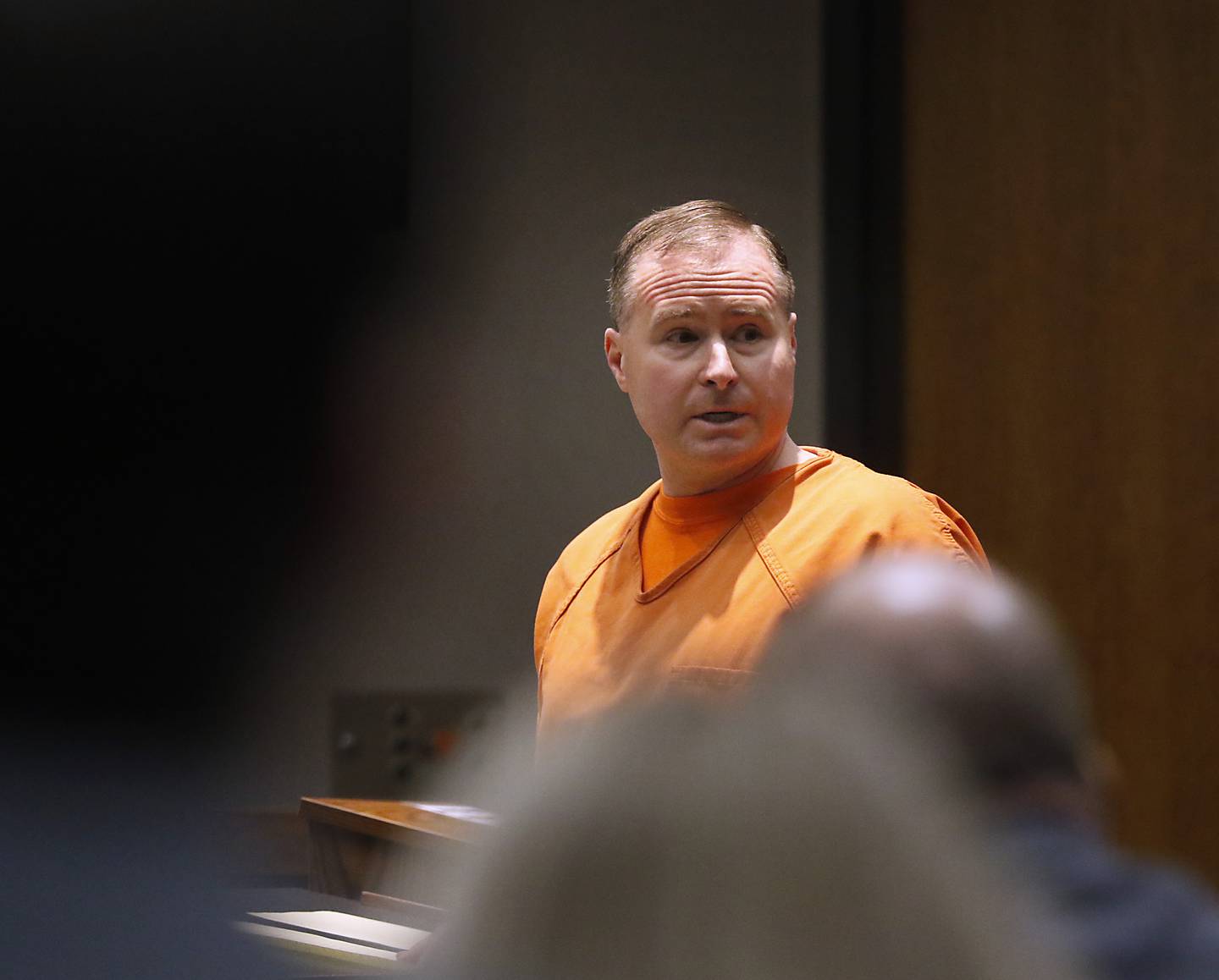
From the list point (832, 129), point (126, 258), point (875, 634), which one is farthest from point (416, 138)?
point (875, 634)

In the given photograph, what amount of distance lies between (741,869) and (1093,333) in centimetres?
244

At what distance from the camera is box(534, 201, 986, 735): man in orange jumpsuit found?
1662 mm

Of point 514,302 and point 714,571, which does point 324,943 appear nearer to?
point 714,571

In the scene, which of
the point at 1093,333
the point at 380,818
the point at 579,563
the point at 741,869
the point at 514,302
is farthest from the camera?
the point at 514,302

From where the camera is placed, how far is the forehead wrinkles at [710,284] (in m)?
1.81

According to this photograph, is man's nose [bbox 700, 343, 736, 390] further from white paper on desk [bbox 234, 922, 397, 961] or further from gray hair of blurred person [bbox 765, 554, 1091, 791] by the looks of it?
gray hair of blurred person [bbox 765, 554, 1091, 791]

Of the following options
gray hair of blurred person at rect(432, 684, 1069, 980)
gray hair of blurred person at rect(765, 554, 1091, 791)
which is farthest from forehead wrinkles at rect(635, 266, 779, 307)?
gray hair of blurred person at rect(432, 684, 1069, 980)

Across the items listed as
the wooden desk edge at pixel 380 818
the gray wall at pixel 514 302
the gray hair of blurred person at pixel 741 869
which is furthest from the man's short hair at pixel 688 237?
the gray hair of blurred person at pixel 741 869

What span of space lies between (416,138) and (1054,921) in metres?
2.65

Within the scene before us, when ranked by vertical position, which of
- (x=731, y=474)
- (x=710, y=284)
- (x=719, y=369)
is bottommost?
(x=731, y=474)

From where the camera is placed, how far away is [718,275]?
5.97 ft

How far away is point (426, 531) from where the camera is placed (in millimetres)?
2904

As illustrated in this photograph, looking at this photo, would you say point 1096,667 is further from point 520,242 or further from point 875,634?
point 875,634

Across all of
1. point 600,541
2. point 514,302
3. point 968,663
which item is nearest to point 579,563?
point 600,541
